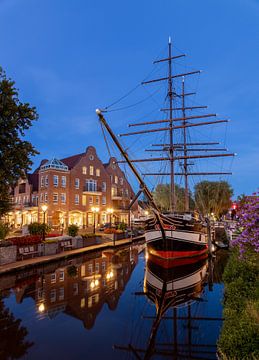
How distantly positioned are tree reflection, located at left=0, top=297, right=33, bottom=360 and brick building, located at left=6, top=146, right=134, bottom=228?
90.2 ft

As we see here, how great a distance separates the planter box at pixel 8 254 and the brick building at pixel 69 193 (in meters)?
19.0

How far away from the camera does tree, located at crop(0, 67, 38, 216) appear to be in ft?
58.7

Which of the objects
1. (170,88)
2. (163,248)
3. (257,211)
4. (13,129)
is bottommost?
(163,248)

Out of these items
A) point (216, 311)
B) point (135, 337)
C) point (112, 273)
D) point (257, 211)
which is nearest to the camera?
point (257, 211)

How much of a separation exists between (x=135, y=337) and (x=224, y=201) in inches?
2160

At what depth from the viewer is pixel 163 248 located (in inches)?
742

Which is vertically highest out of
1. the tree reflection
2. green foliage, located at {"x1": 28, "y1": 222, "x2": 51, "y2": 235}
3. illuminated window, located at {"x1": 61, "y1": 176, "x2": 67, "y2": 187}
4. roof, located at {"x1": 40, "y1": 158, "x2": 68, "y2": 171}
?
roof, located at {"x1": 40, "y1": 158, "x2": 68, "y2": 171}

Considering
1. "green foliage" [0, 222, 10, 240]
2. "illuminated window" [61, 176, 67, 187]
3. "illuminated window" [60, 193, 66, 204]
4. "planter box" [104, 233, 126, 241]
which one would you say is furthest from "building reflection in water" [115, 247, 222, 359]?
"illuminated window" [61, 176, 67, 187]

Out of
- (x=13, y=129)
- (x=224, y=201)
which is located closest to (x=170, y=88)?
(x=13, y=129)

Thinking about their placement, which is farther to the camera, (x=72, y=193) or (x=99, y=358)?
(x=72, y=193)

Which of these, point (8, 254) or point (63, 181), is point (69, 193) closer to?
point (63, 181)

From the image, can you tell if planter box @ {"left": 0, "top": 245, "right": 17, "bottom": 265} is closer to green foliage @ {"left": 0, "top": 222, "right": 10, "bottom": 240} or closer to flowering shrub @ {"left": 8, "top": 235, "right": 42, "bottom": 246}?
flowering shrub @ {"left": 8, "top": 235, "right": 42, "bottom": 246}

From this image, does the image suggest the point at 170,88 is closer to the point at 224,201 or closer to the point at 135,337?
the point at 135,337

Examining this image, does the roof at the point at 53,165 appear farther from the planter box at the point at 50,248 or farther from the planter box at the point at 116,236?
the planter box at the point at 50,248
